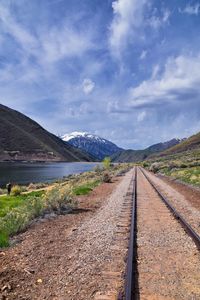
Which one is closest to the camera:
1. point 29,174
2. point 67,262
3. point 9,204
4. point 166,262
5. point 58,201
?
point 166,262

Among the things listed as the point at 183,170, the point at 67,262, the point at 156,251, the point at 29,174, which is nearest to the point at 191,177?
the point at 183,170

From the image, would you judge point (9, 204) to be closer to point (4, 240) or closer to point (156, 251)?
point (4, 240)

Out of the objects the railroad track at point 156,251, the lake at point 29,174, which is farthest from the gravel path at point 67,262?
the lake at point 29,174

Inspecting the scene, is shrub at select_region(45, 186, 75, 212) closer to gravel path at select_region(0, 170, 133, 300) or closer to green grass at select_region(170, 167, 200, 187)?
gravel path at select_region(0, 170, 133, 300)

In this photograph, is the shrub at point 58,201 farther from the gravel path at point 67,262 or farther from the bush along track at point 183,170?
the bush along track at point 183,170

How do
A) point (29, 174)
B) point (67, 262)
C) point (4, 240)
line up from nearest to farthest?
point (67, 262)
point (4, 240)
point (29, 174)

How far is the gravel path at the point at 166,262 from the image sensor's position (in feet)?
20.3

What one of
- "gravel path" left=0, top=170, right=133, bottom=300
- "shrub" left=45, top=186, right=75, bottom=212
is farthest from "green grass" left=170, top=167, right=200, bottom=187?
"gravel path" left=0, top=170, right=133, bottom=300

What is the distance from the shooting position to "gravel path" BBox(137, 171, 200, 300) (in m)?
6.18

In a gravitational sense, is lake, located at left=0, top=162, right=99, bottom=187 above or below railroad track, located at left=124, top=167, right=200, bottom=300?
above

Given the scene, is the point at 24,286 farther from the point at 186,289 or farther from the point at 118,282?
the point at 186,289

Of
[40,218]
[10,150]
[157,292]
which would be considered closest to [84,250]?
[157,292]

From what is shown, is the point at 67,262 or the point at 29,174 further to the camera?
the point at 29,174

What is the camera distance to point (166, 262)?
776 centimetres
